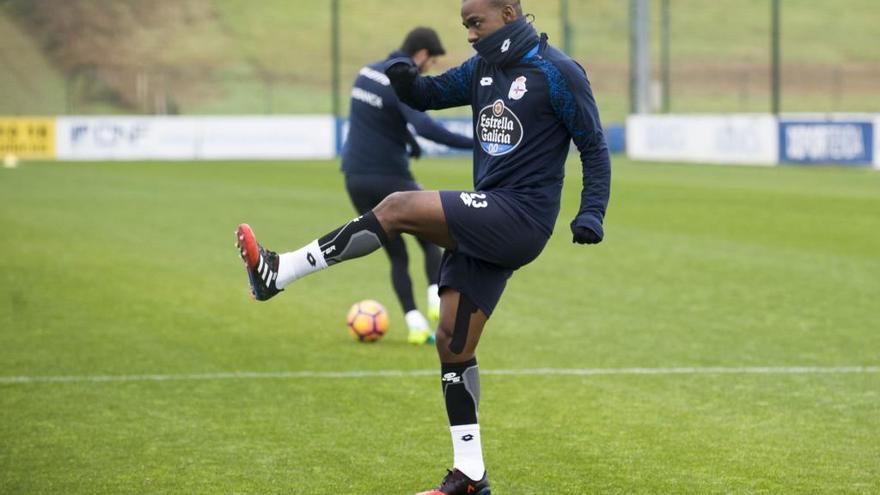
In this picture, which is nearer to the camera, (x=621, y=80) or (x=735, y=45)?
(x=621, y=80)

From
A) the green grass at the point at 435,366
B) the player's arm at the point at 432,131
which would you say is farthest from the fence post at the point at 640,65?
the player's arm at the point at 432,131

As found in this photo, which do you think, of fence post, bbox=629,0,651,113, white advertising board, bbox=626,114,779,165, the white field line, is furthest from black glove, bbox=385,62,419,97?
fence post, bbox=629,0,651,113

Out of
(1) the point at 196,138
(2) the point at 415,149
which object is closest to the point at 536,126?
(2) the point at 415,149

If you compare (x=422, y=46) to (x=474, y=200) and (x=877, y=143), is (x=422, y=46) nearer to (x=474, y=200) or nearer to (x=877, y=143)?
(x=474, y=200)

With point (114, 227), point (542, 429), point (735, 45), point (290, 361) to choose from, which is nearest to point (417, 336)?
point (290, 361)

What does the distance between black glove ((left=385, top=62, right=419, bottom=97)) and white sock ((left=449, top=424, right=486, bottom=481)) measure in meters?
1.54

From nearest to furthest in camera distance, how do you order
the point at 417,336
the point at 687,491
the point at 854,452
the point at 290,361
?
1. the point at 687,491
2. the point at 854,452
3. the point at 290,361
4. the point at 417,336

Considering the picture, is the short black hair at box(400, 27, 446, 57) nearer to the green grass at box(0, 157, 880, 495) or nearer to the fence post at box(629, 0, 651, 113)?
the green grass at box(0, 157, 880, 495)

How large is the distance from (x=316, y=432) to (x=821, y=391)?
10.3 feet

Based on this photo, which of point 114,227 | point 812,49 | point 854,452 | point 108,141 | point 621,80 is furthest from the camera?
point 812,49

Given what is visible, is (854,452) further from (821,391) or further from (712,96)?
(712,96)

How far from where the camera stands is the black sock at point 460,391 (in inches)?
245

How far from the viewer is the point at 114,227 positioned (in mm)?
20891

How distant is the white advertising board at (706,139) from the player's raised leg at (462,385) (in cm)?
3135
